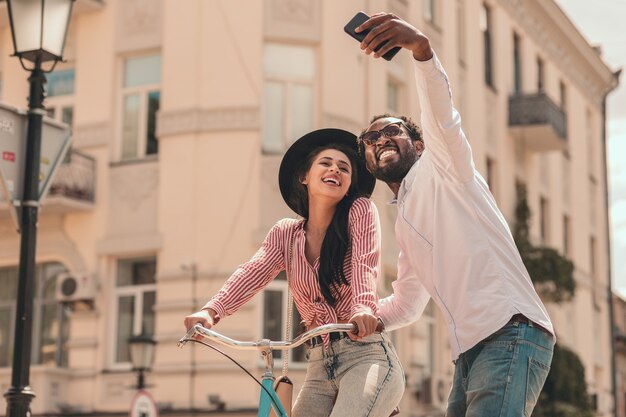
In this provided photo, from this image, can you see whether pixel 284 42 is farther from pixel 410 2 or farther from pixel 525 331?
pixel 525 331

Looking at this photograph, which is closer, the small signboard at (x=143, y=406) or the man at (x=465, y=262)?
the man at (x=465, y=262)

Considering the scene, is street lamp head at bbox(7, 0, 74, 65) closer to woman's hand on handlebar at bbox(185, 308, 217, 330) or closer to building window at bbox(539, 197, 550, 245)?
woman's hand on handlebar at bbox(185, 308, 217, 330)

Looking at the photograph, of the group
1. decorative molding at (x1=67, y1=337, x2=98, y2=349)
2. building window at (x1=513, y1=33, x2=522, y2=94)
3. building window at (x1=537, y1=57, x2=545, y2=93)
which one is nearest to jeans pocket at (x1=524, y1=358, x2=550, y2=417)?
decorative molding at (x1=67, y1=337, x2=98, y2=349)

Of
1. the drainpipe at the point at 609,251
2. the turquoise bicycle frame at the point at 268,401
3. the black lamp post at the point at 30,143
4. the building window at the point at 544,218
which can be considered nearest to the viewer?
the turquoise bicycle frame at the point at 268,401

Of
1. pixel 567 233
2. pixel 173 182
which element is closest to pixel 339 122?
pixel 173 182

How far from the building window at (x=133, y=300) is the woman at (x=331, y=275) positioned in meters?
16.2

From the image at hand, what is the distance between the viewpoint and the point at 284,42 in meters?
21.5

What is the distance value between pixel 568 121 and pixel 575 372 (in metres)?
9.68

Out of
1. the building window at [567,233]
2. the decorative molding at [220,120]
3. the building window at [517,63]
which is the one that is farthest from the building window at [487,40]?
the decorative molding at [220,120]

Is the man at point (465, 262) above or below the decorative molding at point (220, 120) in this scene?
below

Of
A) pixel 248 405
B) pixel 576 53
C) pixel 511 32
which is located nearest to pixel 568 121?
pixel 576 53

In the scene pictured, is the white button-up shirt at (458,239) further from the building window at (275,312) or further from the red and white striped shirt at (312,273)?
the building window at (275,312)

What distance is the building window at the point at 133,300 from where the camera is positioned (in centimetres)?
2119

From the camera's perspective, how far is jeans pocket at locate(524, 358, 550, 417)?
13.4 feet
